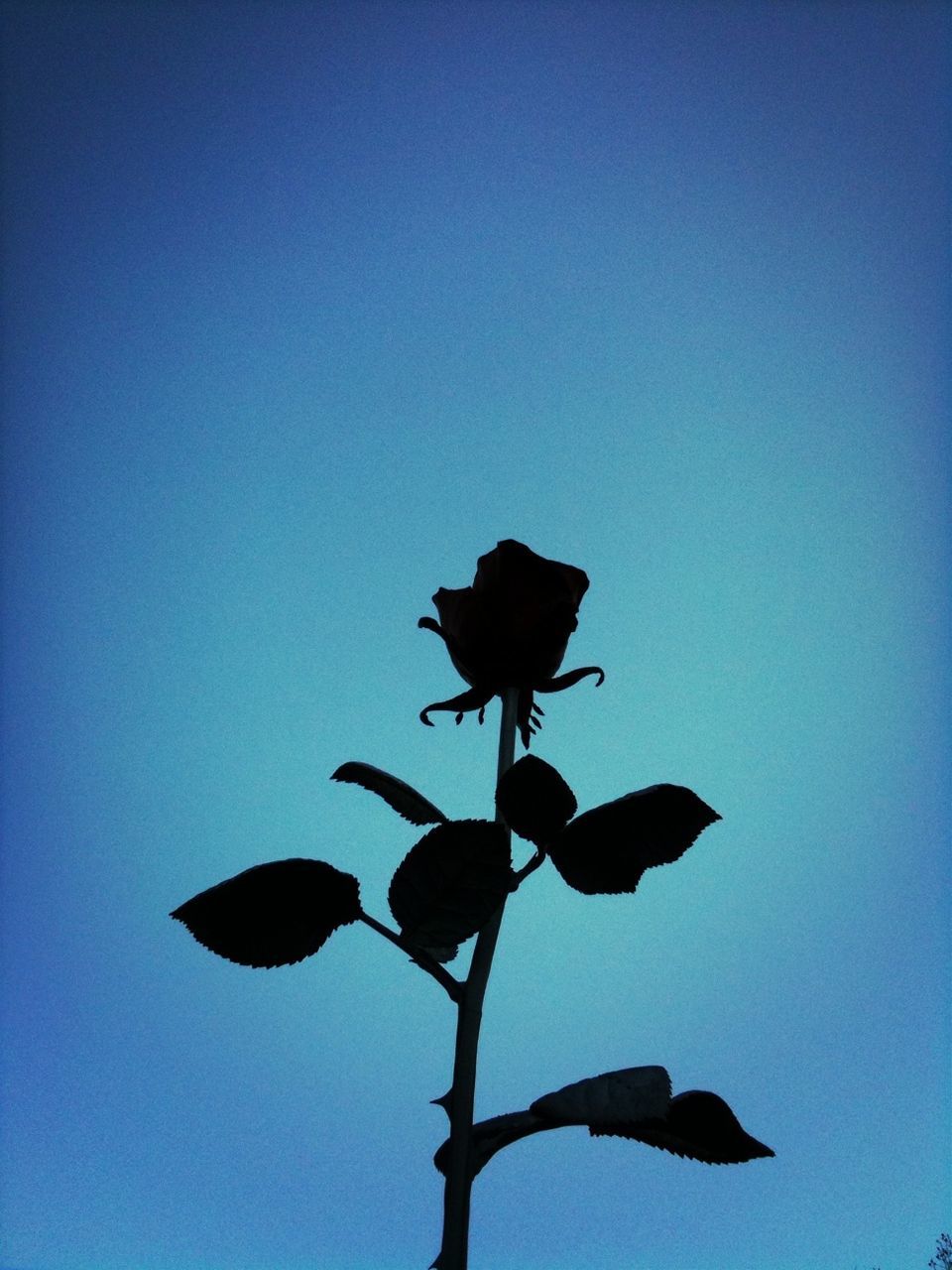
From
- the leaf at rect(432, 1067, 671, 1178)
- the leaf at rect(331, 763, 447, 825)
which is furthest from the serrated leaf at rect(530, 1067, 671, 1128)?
the leaf at rect(331, 763, 447, 825)

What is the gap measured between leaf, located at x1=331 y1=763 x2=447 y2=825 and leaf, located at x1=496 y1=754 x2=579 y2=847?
0.13 ft

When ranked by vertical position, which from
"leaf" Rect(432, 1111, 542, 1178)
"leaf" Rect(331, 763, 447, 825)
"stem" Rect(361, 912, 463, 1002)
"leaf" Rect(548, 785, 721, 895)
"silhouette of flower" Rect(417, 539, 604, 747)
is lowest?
"leaf" Rect(432, 1111, 542, 1178)

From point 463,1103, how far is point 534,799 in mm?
108

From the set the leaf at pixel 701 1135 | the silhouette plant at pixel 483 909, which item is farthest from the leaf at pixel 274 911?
the leaf at pixel 701 1135

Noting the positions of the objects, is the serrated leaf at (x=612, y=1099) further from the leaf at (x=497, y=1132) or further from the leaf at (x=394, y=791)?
the leaf at (x=394, y=791)

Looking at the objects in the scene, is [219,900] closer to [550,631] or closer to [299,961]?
[299,961]

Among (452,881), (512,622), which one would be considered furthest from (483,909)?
(512,622)

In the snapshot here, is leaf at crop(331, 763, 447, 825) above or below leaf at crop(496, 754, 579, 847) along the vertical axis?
above

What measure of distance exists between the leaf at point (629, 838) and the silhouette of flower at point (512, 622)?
0.07m

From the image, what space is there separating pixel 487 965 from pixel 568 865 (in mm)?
49

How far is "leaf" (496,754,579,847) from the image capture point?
1.23 ft

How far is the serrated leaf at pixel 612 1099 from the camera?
33 cm

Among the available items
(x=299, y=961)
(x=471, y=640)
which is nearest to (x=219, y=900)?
(x=299, y=961)

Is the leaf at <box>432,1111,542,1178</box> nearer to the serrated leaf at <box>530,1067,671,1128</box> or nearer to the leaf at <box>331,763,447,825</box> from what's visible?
the serrated leaf at <box>530,1067,671,1128</box>
